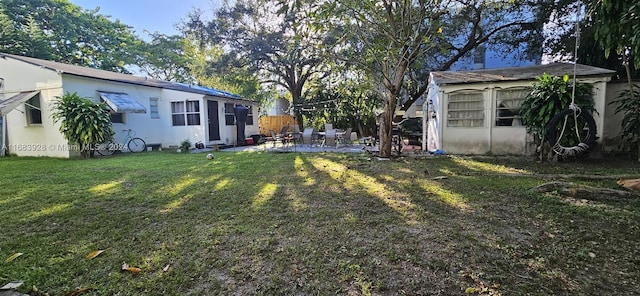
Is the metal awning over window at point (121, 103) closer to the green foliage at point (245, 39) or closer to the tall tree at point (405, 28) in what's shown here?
the green foliage at point (245, 39)

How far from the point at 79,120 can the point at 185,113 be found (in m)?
4.10

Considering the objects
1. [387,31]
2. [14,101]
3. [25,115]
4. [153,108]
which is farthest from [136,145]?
[387,31]

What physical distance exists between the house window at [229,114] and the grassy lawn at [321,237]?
907 centimetres

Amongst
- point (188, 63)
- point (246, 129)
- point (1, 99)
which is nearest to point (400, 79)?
point (246, 129)

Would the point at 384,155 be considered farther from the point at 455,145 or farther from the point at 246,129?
the point at 246,129

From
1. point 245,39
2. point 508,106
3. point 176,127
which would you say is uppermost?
Answer: point 245,39

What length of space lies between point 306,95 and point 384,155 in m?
10.7

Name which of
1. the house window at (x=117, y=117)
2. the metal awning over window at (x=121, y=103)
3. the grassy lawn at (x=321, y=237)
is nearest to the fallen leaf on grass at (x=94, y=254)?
the grassy lawn at (x=321, y=237)

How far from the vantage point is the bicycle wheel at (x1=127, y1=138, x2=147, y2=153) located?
480 inches

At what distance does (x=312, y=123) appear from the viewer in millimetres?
18203

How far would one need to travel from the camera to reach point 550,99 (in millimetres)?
6906

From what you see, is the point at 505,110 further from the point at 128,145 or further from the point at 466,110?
the point at 128,145

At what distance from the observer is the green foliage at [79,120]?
956cm

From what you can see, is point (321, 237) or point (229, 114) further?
point (229, 114)
